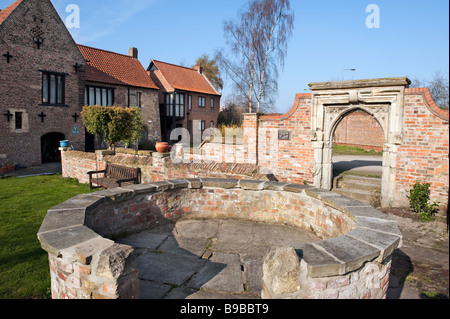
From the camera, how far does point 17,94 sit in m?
16.3

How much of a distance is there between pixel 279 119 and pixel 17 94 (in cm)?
1416

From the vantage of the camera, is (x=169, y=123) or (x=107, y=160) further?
(x=169, y=123)

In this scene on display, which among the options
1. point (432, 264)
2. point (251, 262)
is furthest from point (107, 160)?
point (432, 264)

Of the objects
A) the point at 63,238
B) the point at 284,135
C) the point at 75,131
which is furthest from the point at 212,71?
the point at 63,238

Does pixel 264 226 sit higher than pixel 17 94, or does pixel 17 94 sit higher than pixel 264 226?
pixel 17 94

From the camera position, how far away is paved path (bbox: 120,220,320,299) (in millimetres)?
3194

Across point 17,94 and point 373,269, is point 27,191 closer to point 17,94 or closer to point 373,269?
point 17,94

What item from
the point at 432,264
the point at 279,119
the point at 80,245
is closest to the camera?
the point at 80,245

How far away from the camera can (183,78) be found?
3170 cm

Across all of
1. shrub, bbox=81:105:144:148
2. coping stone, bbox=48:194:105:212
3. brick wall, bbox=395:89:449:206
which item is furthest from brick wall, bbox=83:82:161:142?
coping stone, bbox=48:194:105:212

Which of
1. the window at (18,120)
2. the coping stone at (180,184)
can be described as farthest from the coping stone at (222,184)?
→ the window at (18,120)

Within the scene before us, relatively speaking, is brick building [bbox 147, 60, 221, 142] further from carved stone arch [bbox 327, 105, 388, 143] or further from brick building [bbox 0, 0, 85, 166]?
carved stone arch [bbox 327, 105, 388, 143]

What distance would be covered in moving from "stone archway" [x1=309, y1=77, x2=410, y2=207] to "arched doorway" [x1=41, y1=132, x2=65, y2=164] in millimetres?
15847
